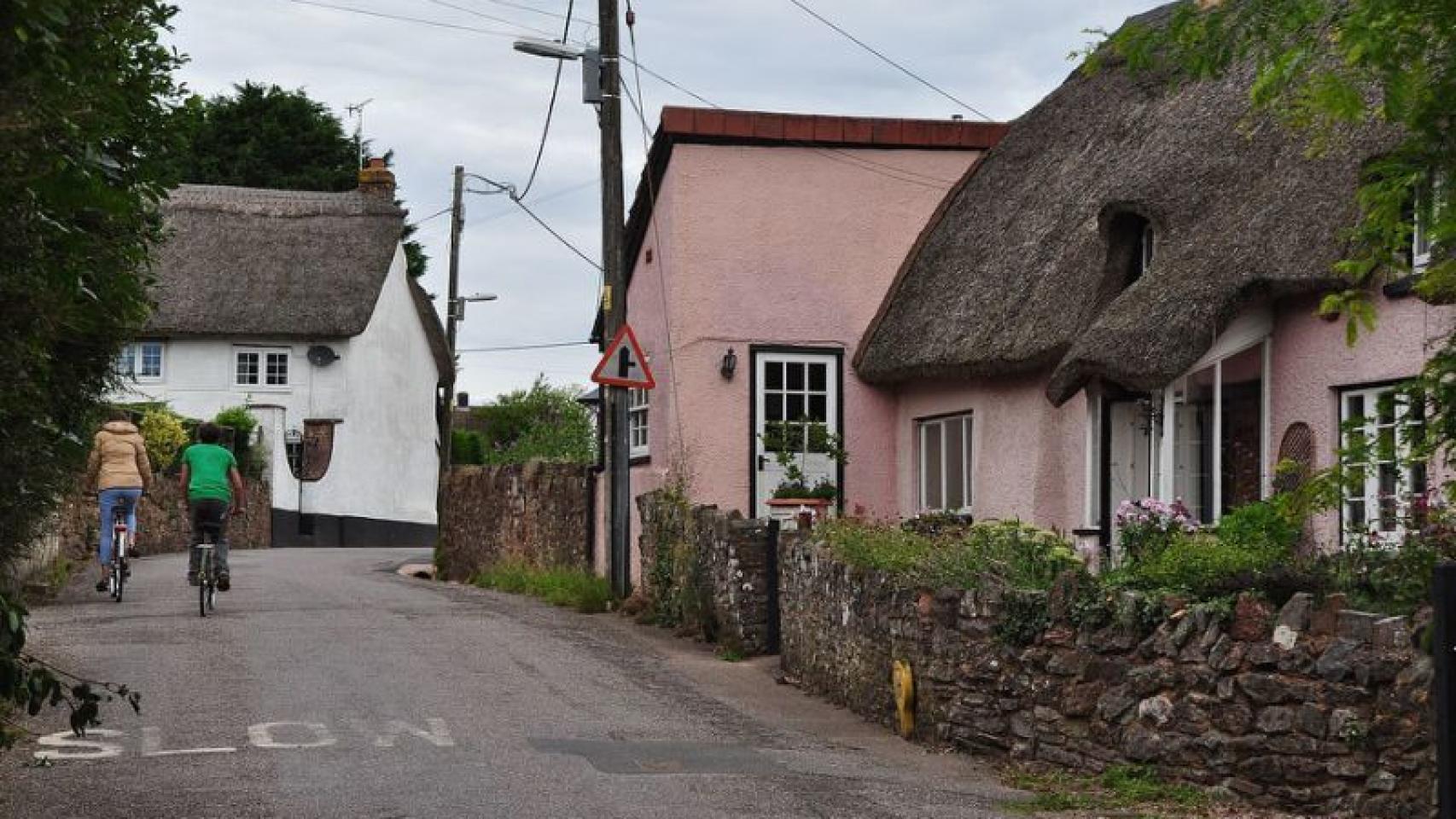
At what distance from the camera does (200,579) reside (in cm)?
1728

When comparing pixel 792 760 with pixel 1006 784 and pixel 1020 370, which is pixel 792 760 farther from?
pixel 1020 370

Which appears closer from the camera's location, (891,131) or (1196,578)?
(1196,578)

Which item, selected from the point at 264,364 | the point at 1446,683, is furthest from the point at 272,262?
the point at 1446,683

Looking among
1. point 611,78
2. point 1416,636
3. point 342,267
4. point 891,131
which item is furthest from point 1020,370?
point 342,267

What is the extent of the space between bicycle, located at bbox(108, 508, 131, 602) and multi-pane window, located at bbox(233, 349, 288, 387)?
2713cm

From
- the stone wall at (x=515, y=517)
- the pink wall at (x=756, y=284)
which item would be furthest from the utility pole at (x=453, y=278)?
the pink wall at (x=756, y=284)

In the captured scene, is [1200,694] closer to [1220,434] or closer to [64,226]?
[64,226]

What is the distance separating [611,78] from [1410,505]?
10.7 metres

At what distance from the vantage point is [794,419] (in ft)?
71.5

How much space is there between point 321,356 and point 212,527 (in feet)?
92.7

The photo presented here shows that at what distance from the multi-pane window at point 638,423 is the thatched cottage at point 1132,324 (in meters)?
2.85

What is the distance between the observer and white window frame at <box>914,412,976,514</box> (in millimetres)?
20922

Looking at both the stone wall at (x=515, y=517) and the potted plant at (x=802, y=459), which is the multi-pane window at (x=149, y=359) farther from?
the potted plant at (x=802, y=459)

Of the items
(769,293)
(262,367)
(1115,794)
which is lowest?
(1115,794)
